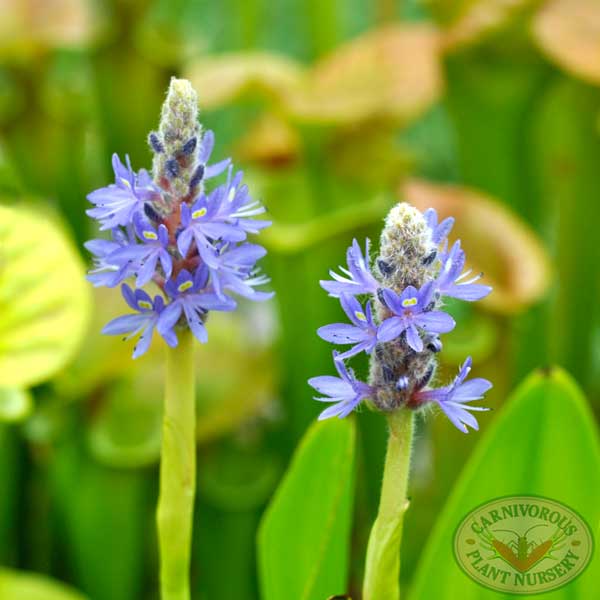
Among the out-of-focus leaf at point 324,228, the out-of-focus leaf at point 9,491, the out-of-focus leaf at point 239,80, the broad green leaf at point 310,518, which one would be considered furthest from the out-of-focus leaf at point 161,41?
the broad green leaf at point 310,518

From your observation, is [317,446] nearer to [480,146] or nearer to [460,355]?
[460,355]

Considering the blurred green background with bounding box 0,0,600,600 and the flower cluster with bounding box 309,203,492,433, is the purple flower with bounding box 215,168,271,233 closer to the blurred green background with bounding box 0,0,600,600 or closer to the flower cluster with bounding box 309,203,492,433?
the flower cluster with bounding box 309,203,492,433

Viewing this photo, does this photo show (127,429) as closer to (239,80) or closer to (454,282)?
(239,80)

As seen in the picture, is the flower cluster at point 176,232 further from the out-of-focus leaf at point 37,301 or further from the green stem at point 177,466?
the out-of-focus leaf at point 37,301

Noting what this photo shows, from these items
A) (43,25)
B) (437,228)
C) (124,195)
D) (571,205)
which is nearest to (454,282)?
(437,228)

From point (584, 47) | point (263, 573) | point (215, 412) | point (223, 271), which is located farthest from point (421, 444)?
point (223, 271)
